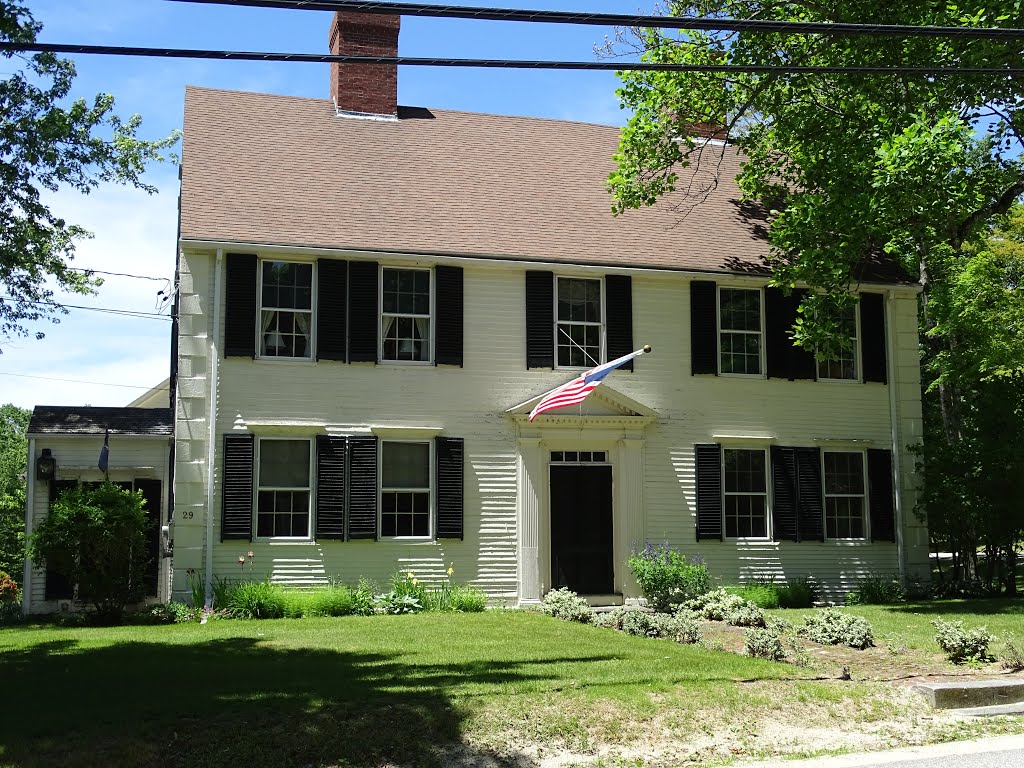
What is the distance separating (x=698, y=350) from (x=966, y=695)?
10.2 meters

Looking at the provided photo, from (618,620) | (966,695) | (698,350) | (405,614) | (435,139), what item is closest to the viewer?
(966,695)

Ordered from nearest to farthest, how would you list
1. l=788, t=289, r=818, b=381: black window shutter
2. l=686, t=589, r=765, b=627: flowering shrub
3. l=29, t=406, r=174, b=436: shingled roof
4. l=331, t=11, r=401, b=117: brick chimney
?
l=686, t=589, r=765, b=627: flowering shrub < l=29, t=406, r=174, b=436: shingled roof < l=788, t=289, r=818, b=381: black window shutter < l=331, t=11, r=401, b=117: brick chimney

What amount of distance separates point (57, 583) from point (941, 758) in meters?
15.1

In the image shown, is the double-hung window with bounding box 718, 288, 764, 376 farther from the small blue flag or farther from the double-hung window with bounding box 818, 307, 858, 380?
the small blue flag

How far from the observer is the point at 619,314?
1873 centimetres

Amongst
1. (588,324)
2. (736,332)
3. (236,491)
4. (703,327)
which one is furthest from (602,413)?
(236,491)

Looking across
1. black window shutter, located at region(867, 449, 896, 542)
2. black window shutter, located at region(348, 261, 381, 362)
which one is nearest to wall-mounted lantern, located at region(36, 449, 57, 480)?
black window shutter, located at region(348, 261, 381, 362)

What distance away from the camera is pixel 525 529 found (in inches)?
704

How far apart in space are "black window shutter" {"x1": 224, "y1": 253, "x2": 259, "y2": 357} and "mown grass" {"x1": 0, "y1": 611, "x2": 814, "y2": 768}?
5398 millimetres

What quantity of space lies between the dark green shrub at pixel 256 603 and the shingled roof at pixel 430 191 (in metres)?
5.49

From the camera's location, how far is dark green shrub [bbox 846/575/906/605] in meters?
19.1

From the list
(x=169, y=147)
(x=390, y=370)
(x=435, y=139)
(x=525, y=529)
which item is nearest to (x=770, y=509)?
(x=525, y=529)

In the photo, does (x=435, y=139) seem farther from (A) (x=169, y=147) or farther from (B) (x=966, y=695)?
(B) (x=966, y=695)

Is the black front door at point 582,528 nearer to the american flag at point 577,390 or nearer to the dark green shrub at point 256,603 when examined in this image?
the american flag at point 577,390
